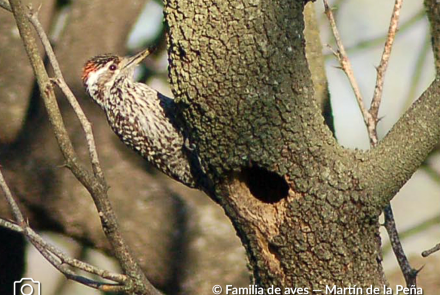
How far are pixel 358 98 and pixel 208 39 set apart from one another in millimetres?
1158

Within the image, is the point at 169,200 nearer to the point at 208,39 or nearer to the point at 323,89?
the point at 323,89

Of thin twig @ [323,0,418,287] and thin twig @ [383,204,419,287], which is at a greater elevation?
thin twig @ [323,0,418,287]

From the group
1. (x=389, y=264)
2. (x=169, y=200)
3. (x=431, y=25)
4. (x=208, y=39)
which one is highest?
(x=389, y=264)

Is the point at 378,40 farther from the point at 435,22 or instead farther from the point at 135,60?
the point at 435,22

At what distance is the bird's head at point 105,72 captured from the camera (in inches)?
197

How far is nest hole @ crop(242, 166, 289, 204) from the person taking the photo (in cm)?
346

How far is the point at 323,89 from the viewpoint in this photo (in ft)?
17.4

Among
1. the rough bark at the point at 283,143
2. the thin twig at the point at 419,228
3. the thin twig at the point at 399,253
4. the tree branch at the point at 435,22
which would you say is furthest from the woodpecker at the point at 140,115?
the thin twig at the point at 419,228

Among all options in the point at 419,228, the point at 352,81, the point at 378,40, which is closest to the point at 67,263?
the point at 352,81

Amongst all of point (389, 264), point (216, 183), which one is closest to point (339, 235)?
point (216, 183)

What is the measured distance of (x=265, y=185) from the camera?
11.7 feet

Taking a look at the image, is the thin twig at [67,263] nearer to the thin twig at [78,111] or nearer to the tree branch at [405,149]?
the thin twig at [78,111]

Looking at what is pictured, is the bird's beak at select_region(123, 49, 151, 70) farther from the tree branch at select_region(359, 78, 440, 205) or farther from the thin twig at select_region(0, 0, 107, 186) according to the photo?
the tree branch at select_region(359, 78, 440, 205)

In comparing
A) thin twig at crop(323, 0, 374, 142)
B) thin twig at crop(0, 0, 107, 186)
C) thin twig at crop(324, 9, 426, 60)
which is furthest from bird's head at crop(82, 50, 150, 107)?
thin twig at crop(324, 9, 426, 60)
